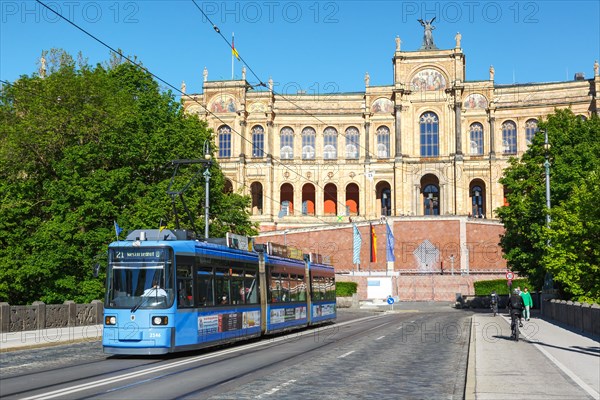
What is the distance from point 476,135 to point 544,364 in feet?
249

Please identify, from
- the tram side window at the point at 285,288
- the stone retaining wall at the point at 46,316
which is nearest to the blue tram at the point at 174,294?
the tram side window at the point at 285,288

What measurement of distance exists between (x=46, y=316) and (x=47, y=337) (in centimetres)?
508

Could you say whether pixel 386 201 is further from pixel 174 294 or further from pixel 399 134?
pixel 174 294

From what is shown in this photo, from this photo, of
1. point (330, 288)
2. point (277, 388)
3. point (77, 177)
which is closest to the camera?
point (277, 388)

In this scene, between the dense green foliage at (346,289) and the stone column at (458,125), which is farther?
the stone column at (458,125)

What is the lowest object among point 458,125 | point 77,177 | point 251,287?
point 251,287

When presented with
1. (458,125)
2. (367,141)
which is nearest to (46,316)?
(367,141)

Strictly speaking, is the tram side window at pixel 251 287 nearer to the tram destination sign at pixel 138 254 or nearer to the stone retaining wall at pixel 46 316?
the tram destination sign at pixel 138 254

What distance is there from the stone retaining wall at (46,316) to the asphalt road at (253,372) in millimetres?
5657

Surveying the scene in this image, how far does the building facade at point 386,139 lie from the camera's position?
88.2 meters

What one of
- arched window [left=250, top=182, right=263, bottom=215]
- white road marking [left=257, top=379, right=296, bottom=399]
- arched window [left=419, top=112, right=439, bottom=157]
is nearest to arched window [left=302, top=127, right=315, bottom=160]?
arched window [left=250, top=182, right=263, bottom=215]

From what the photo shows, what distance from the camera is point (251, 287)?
2364 centimetres

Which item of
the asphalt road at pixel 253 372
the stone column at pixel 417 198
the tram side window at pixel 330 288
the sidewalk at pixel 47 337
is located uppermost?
the stone column at pixel 417 198

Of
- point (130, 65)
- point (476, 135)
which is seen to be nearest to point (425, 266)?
point (476, 135)
